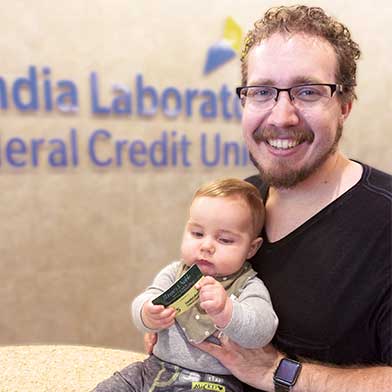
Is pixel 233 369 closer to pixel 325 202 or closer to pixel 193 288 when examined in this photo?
pixel 193 288

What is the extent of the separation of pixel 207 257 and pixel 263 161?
281 mm

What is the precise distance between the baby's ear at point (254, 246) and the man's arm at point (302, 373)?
225 millimetres

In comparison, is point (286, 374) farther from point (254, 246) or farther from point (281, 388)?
point (254, 246)

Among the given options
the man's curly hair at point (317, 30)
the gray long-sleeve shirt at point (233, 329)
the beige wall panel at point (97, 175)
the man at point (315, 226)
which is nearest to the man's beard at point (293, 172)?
the man at point (315, 226)

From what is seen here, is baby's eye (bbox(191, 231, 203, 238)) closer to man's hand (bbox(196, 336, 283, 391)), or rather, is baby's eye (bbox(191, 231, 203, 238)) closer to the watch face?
man's hand (bbox(196, 336, 283, 391))

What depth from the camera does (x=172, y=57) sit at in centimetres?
254

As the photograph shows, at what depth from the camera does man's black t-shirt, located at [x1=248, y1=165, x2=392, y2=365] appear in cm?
108

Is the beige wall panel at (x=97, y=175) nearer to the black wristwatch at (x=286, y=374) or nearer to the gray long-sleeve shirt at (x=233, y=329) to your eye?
the gray long-sleeve shirt at (x=233, y=329)

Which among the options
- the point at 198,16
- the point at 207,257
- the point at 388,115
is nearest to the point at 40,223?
the point at 198,16

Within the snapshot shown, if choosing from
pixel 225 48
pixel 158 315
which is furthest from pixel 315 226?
pixel 225 48

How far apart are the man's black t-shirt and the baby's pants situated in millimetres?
174

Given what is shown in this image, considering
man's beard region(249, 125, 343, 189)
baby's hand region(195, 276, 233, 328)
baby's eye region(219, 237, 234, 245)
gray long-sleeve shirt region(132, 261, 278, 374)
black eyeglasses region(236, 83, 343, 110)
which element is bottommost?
gray long-sleeve shirt region(132, 261, 278, 374)

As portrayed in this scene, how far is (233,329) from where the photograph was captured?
3.47ft

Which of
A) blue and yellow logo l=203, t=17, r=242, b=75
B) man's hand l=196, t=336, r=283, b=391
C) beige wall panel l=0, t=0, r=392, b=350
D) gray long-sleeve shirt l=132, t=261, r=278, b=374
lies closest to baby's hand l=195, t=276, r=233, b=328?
gray long-sleeve shirt l=132, t=261, r=278, b=374
